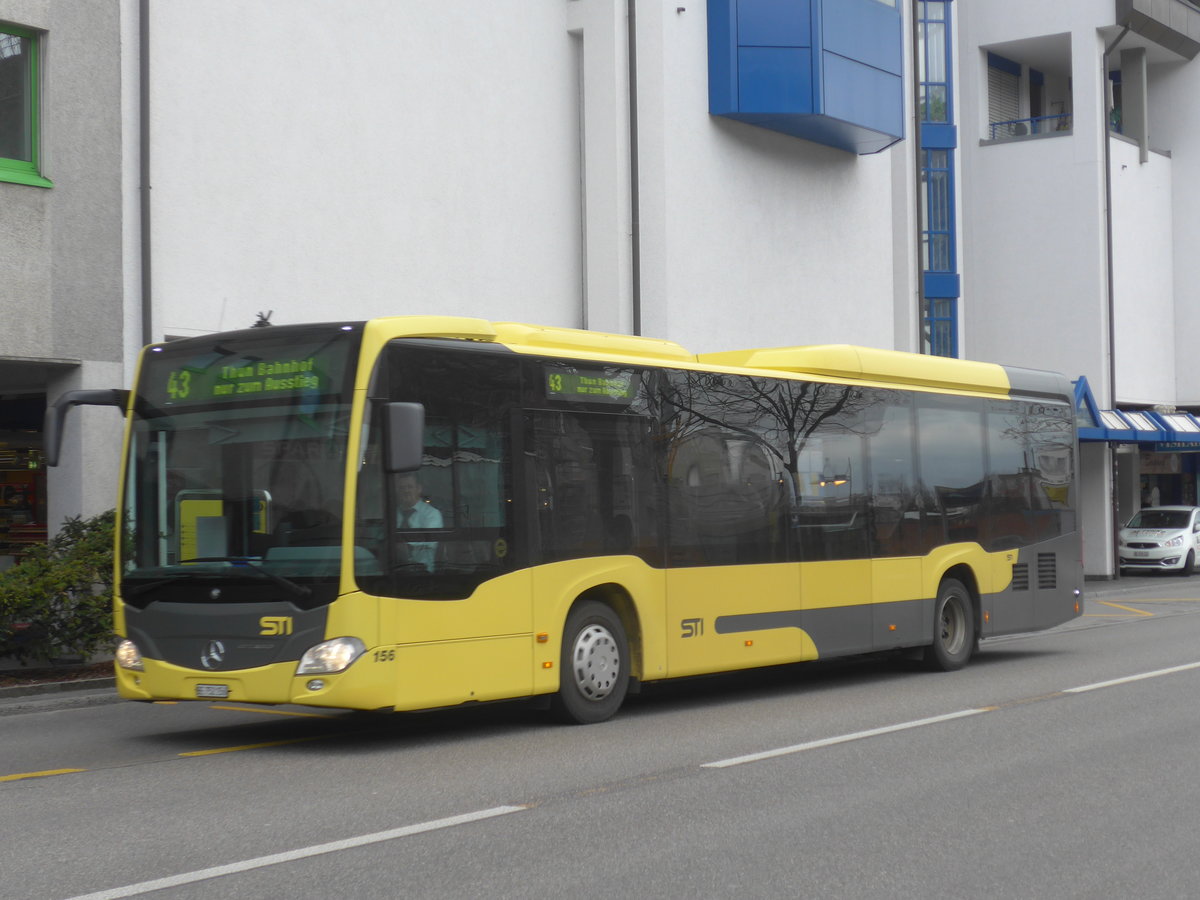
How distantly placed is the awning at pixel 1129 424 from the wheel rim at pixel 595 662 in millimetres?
23692

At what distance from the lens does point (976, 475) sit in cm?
1614

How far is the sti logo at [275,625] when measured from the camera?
9836 mm

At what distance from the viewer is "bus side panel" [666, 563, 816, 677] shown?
12250 mm

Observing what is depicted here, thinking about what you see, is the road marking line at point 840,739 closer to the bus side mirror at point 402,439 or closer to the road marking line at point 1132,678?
the road marking line at point 1132,678

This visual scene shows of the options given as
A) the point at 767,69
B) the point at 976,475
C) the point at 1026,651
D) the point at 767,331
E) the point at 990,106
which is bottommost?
the point at 1026,651

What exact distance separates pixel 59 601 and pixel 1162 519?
3008 cm

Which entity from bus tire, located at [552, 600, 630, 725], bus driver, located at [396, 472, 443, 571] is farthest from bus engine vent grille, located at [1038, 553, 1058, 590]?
bus driver, located at [396, 472, 443, 571]

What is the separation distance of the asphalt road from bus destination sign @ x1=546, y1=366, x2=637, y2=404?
8.06 ft

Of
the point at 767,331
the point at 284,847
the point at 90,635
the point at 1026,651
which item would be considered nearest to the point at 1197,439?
the point at 767,331

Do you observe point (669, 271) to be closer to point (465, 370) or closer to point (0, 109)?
point (0, 109)

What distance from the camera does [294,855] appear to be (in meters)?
6.81

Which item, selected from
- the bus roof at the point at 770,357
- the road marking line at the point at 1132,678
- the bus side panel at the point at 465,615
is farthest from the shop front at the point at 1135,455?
the bus side panel at the point at 465,615

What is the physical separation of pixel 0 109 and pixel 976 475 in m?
11.0

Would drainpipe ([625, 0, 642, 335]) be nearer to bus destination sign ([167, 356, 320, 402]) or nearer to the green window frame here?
the green window frame
